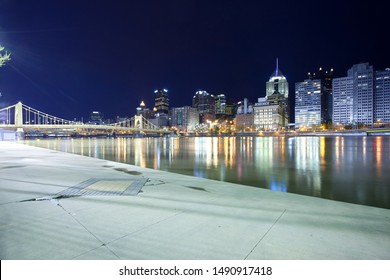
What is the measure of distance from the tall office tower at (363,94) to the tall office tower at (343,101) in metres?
4.33

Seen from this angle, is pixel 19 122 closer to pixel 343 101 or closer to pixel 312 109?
pixel 343 101

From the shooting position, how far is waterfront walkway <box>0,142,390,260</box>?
3.07 m

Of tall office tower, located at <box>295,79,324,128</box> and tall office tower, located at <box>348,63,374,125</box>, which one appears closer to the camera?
tall office tower, located at <box>348,63,374,125</box>

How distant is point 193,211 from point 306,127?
633 feet

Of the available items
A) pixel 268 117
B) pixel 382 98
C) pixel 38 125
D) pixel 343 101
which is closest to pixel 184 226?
pixel 38 125

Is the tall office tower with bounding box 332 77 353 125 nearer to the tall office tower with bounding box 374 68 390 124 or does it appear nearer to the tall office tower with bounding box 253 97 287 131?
the tall office tower with bounding box 374 68 390 124

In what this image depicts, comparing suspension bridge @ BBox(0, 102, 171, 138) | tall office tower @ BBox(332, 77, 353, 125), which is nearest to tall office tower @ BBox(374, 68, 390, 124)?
tall office tower @ BBox(332, 77, 353, 125)

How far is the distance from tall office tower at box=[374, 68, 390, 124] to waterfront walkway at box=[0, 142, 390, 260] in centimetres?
17712

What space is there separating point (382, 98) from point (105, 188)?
185 metres

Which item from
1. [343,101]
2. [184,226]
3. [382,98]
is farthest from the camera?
[343,101]

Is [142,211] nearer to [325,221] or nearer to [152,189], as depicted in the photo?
[152,189]

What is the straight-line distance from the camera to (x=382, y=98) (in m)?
152
